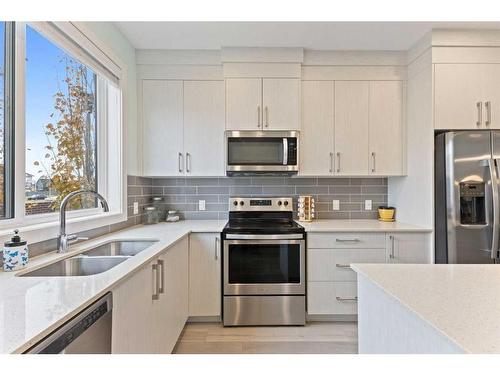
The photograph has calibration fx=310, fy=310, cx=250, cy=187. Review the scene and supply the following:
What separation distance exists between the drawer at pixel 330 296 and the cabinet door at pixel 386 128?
1.08 metres

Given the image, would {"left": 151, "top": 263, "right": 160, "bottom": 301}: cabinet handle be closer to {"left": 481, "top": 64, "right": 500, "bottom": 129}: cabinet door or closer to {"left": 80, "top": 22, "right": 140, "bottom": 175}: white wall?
{"left": 80, "top": 22, "right": 140, "bottom": 175}: white wall

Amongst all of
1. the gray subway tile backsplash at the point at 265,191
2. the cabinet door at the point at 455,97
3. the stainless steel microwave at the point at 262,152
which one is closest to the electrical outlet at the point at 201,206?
the gray subway tile backsplash at the point at 265,191

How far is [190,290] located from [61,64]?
6.25 ft

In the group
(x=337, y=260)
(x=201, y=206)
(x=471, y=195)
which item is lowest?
(x=337, y=260)

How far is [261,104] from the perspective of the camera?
2.81 m

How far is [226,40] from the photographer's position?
2.65m

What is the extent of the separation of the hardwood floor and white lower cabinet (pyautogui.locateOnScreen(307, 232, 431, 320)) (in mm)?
157

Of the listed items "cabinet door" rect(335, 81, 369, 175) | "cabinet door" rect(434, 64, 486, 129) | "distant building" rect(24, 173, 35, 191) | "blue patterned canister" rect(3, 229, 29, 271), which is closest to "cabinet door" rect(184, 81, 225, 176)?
"cabinet door" rect(335, 81, 369, 175)

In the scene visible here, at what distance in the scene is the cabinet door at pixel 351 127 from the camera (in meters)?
2.87

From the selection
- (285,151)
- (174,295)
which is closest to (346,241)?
(285,151)

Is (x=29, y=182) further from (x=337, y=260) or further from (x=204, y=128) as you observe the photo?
(x=337, y=260)


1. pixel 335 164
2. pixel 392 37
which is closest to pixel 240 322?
pixel 335 164

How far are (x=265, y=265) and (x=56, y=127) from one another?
1.81m
